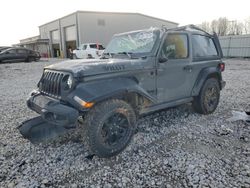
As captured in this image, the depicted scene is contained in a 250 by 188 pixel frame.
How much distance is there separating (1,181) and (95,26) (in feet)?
84.6

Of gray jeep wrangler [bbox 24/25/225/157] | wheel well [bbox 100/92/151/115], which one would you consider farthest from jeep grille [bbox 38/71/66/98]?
wheel well [bbox 100/92/151/115]

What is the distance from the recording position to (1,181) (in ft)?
8.34

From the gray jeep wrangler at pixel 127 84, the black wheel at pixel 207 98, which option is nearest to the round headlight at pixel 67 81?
the gray jeep wrangler at pixel 127 84

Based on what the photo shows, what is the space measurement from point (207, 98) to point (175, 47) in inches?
63.8

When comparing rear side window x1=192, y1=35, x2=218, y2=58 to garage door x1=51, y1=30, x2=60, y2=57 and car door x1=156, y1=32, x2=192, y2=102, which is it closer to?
car door x1=156, y1=32, x2=192, y2=102

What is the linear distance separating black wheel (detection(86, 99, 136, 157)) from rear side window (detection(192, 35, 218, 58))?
225cm

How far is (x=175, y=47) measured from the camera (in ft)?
12.9

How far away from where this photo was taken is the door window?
371 centimetres

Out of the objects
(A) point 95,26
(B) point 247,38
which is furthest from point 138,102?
(A) point 95,26

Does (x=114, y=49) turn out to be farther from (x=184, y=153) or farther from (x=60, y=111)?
(x=184, y=153)

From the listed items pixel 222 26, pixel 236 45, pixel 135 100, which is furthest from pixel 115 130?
pixel 222 26

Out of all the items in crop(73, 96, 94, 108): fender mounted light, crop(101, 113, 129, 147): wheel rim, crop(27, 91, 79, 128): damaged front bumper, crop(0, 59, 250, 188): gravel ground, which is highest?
crop(73, 96, 94, 108): fender mounted light

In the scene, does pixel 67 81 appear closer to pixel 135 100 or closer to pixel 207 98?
pixel 135 100

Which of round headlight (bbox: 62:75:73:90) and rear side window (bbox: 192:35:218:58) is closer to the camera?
round headlight (bbox: 62:75:73:90)
